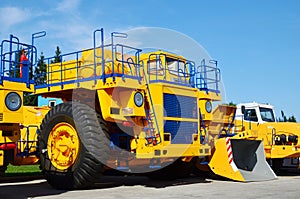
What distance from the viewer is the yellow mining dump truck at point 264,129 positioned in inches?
601

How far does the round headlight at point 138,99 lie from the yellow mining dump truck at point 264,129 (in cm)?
383

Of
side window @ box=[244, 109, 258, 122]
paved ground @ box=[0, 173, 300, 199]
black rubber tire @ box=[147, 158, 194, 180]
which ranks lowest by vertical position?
paved ground @ box=[0, 173, 300, 199]

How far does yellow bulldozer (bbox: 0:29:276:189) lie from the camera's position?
441 inches

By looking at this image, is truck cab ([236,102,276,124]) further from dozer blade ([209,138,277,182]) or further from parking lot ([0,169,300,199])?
parking lot ([0,169,300,199])

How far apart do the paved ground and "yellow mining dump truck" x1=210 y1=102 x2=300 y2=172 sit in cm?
216

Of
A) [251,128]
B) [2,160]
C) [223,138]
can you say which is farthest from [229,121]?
[2,160]

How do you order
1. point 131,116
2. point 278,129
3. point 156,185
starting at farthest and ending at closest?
point 278,129 → point 156,185 → point 131,116

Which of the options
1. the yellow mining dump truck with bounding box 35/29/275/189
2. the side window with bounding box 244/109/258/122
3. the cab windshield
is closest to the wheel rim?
the yellow mining dump truck with bounding box 35/29/275/189

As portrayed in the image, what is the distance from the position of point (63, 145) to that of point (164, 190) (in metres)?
2.89

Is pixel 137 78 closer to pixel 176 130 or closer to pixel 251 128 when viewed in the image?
pixel 176 130

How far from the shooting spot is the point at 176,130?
12055mm

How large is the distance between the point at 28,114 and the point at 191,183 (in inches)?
222

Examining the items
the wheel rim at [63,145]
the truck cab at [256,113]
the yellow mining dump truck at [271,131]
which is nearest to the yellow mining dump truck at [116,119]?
the wheel rim at [63,145]

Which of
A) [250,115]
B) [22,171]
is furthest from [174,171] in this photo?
[22,171]
